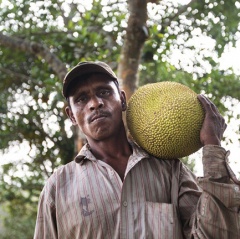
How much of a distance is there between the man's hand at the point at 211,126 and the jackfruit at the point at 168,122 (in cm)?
2

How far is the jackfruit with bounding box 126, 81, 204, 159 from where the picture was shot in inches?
60.8

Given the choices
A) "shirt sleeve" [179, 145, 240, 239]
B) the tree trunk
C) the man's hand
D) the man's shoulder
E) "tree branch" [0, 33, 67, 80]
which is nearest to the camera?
"shirt sleeve" [179, 145, 240, 239]

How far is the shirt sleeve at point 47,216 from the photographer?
1.58 metres

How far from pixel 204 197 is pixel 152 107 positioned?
0.39 m

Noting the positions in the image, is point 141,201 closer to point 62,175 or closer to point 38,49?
point 62,175

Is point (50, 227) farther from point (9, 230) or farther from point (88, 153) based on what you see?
point (9, 230)

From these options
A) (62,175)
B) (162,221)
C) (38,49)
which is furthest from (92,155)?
(38,49)

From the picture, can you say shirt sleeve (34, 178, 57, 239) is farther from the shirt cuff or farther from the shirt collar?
the shirt cuff

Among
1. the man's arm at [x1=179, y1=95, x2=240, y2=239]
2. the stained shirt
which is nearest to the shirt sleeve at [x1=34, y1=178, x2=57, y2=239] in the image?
the stained shirt

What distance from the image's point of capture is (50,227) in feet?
5.19

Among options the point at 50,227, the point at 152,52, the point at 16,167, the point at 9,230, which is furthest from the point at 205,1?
the point at 9,230

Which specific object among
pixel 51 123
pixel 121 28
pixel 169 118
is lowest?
pixel 169 118

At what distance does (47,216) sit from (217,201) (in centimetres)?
64

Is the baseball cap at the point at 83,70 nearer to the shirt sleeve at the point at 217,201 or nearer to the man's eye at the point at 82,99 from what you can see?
the man's eye at the point at 82,99
